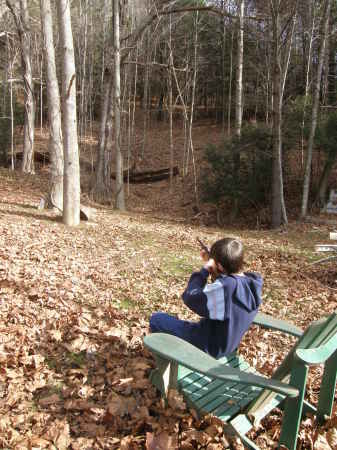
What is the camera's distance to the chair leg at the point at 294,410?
2139 millimetres

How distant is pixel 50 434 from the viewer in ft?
8.61

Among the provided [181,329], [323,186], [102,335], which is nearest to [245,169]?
[323,186]

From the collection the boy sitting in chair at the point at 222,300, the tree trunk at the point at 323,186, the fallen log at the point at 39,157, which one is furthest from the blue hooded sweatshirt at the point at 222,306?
the fallen log at the point at 39,157

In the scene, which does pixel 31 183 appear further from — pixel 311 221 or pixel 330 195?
pixel 330 195

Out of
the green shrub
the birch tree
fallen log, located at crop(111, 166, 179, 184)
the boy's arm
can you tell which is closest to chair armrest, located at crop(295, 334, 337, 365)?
the boy's arm

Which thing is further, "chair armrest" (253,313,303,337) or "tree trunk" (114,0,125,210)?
"tree trunk" (114,0,125,210)

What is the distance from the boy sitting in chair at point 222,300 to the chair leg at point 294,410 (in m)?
0.58

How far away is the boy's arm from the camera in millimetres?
2572

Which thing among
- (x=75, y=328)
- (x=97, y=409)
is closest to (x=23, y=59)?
(x=75, y=328)

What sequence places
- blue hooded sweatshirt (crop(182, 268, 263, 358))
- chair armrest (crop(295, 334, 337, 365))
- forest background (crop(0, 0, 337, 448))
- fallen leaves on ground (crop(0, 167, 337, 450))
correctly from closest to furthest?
chair armrest (crop(295, 334, 337, 365)) → blue hooded sweatshirt (crop(182, 268, 263, 358)) → fallen leaves on ground (crop(0, 167, 337, 450)) → forest background (crop(0, 0, 337, 448))

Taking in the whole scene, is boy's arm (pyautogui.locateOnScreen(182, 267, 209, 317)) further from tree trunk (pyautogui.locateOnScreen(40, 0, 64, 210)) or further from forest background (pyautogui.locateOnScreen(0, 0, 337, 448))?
tree trunk (pyautogui.locateOnScreen(40, 0, 64, 210))

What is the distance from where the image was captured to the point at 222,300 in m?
2.56

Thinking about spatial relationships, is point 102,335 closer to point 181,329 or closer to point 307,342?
point 181,329

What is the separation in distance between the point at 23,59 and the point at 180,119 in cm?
2207
